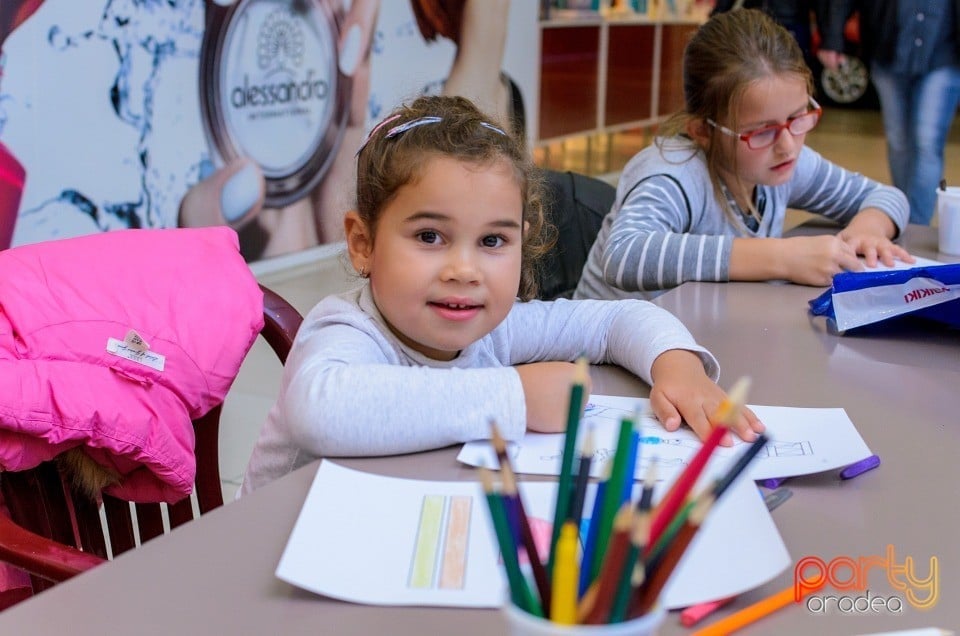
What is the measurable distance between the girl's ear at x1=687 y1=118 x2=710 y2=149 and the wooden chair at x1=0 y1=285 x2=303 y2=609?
0.83 metres

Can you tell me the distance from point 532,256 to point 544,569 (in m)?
0.86

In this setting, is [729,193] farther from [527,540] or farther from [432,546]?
[527,540]

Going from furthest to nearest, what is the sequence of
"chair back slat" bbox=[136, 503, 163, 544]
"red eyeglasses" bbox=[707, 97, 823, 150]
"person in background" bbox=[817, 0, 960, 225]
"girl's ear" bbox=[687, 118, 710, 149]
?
"person in background" bbox=[817, 0, 960, 225], "girl's ear" bbox=[687, 118, 710, 149], "red eyeglasses" bbox=[707, 97, 823, 150], "chair back slat" bbox=[136, 503, 163, 544]

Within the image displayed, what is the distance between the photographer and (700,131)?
1751 millimetres

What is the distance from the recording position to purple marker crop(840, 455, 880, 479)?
818 mm

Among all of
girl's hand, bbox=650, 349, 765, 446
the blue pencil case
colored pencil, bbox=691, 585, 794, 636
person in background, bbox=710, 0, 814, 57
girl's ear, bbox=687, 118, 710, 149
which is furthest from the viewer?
person in background, bbox=710, 0, 814, 57

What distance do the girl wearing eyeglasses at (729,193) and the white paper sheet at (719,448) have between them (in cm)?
59

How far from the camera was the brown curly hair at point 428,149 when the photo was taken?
3.38 feet

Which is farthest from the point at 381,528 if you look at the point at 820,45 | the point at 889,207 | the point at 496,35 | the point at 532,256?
the point at 496,35

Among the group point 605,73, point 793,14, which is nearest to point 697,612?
point 793,14

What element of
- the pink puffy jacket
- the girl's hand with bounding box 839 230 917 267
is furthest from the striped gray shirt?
the pink puffy jacket

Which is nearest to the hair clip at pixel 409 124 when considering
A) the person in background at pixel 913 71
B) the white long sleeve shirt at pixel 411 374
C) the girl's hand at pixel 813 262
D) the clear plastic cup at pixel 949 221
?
the white long sleeve shirt at pixel 411 374

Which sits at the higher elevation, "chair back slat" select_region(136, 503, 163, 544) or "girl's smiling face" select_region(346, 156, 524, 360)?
"girl's smiling face" select_region(346, 156, 524, 360)

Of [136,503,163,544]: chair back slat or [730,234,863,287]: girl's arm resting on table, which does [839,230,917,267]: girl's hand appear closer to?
[730,234,863,287]: girl's arm resting on table
